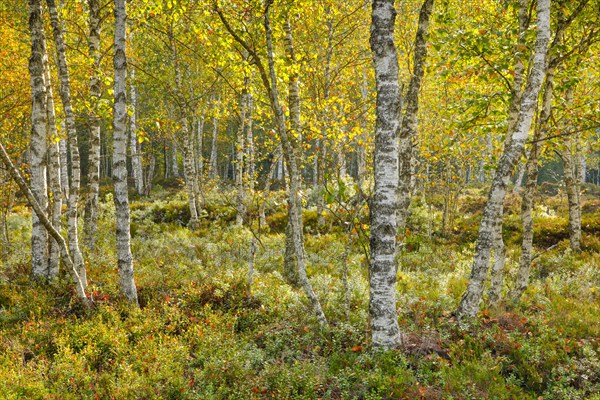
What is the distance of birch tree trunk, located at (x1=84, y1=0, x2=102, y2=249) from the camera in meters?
10.1

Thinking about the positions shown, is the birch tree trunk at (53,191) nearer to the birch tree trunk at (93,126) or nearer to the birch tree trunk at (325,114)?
the birch tree trunk at (93,126)

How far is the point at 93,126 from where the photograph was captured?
11.2 meters

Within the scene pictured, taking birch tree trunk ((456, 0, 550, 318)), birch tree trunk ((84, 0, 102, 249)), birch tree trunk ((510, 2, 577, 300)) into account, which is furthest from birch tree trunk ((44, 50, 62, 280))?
birch tree trunk ((510, 2, 577, 300))

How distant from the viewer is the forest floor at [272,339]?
18.5 ft

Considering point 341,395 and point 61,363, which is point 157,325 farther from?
point 341,395

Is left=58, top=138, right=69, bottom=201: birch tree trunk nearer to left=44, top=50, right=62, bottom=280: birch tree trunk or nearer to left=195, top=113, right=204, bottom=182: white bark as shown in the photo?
left=44, top=50, right=62, bottom=280: birch tree trunk

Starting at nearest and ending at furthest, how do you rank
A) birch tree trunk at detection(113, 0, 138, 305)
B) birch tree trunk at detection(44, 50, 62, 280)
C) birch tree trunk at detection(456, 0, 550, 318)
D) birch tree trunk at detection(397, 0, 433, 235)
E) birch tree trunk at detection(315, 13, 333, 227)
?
birch tree trunk at detection(456, 0, 550, 318) < birch tree trunk at detection(113, 0, 138, 305) < birch tree trunk at detection(397, 0, 433, 235) < birch tree trunk at detection(44, 50, 62, 280) < birch tree trunk at detection(315, 13, 333, 227)

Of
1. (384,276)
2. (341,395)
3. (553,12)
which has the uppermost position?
(553,12)

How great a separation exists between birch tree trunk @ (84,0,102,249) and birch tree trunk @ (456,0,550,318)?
8.55 m

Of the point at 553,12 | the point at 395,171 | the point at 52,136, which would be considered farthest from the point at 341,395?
the point at 553,12

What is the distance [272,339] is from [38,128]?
7.02m

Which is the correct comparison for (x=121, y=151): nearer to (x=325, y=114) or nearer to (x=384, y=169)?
(x=384, y=169)

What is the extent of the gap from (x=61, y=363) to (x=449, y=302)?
7.18 metres

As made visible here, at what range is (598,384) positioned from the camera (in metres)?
5.64
